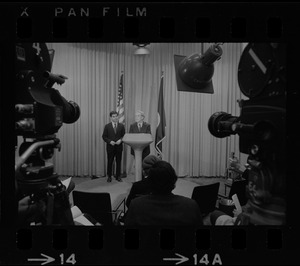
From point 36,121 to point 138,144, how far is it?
1.77 metres

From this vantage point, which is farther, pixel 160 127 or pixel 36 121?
pixel 160 127

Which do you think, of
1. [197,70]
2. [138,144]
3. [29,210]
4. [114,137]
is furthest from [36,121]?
[114,137]

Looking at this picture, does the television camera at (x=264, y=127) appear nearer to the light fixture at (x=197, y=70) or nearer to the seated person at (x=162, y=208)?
the light fixture at (x=197, y=70)

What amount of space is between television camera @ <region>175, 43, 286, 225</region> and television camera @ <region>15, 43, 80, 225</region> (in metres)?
0.90

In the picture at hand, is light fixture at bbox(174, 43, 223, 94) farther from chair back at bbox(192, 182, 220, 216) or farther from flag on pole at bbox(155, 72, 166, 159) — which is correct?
flag on pole at bbox(155, 72, 166, 159)

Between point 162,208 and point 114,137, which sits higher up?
point 114,137

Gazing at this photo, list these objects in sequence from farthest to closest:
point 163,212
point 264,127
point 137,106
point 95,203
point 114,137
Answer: point 137,106, point 114,137, point 95,203, point 163,212, point 264,127

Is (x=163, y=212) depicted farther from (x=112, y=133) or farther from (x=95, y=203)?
(x=112, y=133)

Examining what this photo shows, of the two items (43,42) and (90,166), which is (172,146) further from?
(43,42)

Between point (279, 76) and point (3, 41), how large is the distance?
1306 millimetres

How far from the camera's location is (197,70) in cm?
139

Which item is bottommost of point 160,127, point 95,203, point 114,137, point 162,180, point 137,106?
point 95,203

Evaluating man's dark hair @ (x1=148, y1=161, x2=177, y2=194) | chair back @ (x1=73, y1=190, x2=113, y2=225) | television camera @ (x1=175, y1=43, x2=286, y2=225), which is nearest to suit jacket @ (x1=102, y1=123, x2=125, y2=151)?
chair back @ (x1=73, y1=190, x2=113, y2=225)

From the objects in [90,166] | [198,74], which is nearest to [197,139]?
[90,166]
